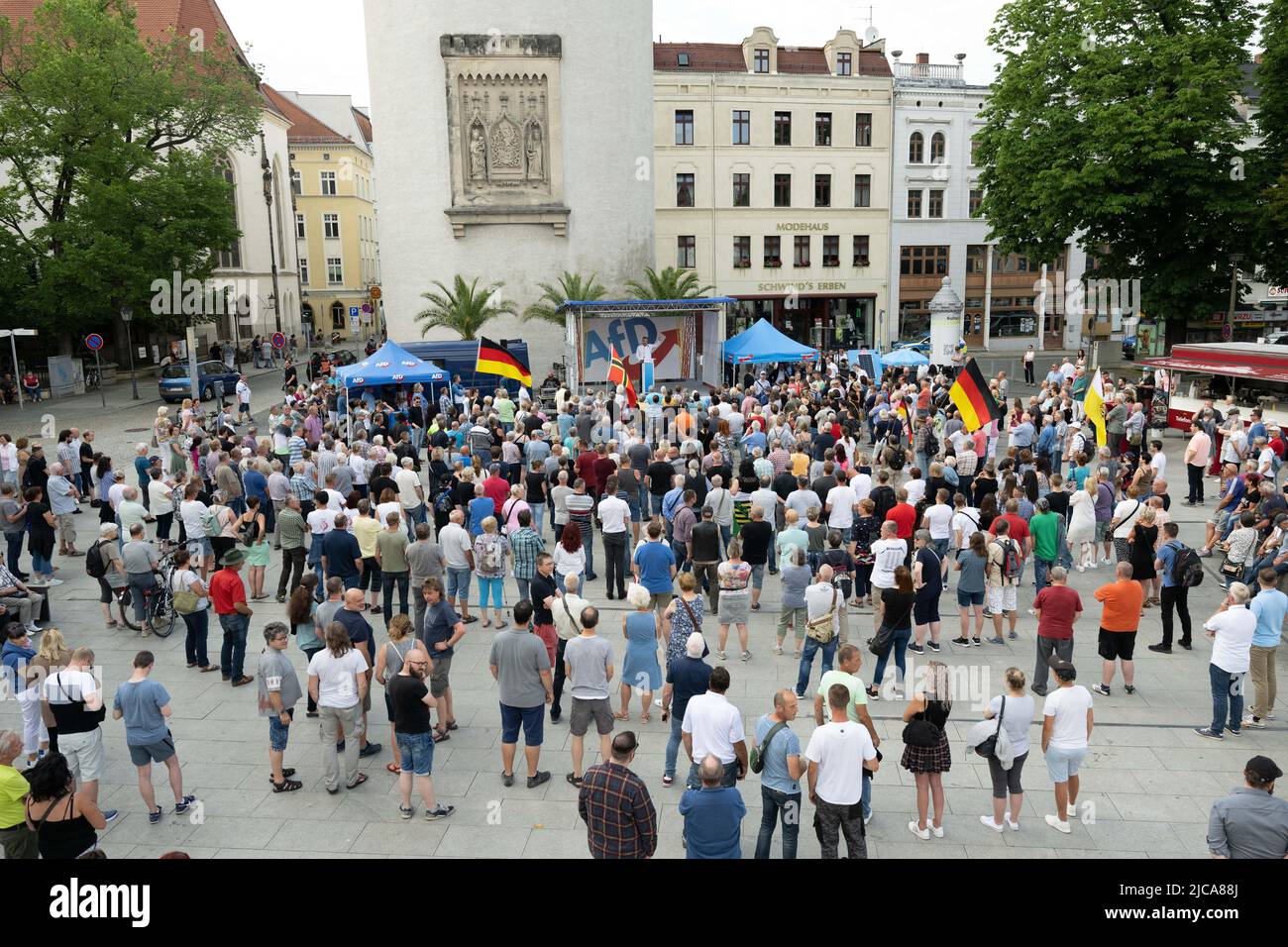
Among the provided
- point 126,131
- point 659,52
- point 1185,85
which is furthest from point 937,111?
point 126,131

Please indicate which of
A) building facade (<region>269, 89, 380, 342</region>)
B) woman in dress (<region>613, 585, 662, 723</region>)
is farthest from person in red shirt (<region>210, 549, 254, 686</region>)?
building facade (<region>269, 89, 380, 342</region>)

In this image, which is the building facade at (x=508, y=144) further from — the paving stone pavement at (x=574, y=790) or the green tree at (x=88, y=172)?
the paving stone pavement at (x=574, y=790)

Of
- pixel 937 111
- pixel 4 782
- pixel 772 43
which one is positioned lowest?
pixel 4 782

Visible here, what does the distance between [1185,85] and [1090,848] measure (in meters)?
29.1

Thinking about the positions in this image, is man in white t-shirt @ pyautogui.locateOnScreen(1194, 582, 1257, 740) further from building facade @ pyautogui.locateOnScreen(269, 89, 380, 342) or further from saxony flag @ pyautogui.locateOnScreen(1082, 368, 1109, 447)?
building facade @ pyautogui.locateOnScreen(269, 89, 380, 342)

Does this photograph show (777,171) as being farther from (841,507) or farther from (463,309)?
(841,507)

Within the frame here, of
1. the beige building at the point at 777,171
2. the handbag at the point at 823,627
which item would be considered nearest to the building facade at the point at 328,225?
the beige building at the point at 777,171

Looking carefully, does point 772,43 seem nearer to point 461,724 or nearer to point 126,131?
point 126,131

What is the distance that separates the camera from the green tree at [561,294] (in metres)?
35.2

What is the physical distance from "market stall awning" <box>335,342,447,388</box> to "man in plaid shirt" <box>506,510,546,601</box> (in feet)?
40.2

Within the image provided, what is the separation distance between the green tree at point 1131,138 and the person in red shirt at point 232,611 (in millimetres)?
27662

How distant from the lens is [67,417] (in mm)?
30938
